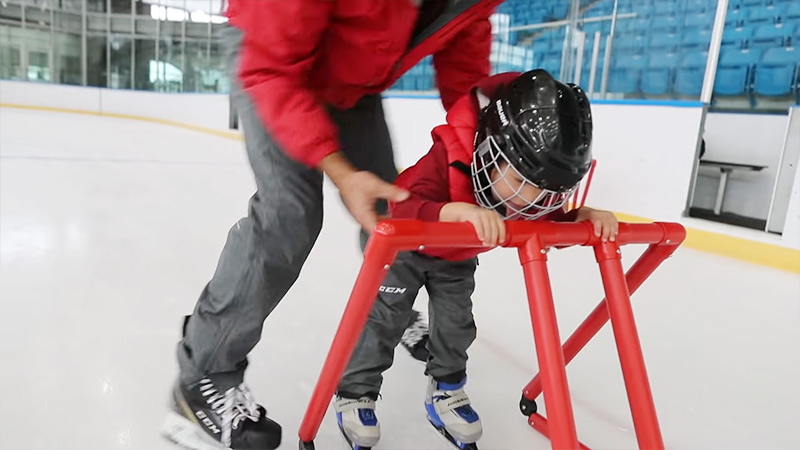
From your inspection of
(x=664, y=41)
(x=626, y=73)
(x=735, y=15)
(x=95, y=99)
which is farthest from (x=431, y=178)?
(x=95, y=99)

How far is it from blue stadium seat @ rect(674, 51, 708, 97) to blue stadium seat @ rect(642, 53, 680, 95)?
56 millimetres

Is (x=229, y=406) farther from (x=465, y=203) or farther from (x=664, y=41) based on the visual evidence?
(x=664, y=41)

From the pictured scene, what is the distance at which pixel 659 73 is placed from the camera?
12.5ft

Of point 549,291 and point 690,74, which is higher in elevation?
point 690,74

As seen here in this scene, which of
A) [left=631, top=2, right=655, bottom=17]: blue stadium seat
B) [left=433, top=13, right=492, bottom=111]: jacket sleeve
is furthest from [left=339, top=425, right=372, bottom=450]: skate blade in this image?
[left=631, top=2, right=655, bottom=17]: blue stadium seat

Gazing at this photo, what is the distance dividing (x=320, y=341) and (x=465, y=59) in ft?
2.30

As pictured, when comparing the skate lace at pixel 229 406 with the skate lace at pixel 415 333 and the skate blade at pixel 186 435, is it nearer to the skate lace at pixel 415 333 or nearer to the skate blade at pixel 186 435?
the skate blade at pixel 186 435

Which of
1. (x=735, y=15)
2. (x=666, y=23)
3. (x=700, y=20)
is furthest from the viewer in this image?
(x=666, y=23)

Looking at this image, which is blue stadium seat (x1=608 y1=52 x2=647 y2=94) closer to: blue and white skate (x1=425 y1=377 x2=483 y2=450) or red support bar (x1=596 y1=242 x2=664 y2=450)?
blue and white skate (x1=425 y1=377 x2=483 y2=450)

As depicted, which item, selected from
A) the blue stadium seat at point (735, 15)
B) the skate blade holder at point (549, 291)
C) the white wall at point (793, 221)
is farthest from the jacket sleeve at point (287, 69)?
the blue stadium seat at point (735, 15)

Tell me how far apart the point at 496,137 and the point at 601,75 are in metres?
3.24

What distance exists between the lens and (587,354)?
1354 mm

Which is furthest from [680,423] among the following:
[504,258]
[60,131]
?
[60,131]

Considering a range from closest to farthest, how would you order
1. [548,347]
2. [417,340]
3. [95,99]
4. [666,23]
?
[548,347], [417,340], [666,23], [95,99]
